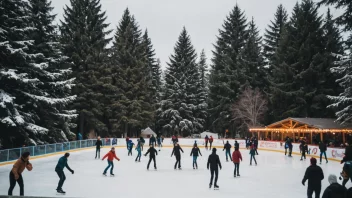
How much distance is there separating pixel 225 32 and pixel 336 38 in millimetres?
20865

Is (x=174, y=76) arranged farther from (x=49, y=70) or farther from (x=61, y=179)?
(x=61, y=179)

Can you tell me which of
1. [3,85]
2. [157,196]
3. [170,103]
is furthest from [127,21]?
[157,196]

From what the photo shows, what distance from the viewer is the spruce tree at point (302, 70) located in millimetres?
46938

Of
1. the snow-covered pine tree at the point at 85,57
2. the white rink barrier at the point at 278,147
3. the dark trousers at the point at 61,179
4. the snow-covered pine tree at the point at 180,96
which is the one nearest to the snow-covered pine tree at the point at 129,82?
the snow-covered pine tree at the point at 180,96

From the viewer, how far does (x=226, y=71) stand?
186 ft

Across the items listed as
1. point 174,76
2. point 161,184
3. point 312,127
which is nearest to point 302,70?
point 312,127

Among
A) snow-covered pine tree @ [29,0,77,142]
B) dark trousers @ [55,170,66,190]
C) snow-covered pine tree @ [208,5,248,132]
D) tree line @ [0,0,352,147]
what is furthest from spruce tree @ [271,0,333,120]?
dark trousers @ [55,170,66,190]

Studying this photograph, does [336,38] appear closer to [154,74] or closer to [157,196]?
[154,74]

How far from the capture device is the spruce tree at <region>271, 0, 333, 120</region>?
1848 inches

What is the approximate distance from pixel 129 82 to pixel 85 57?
41.7 ft

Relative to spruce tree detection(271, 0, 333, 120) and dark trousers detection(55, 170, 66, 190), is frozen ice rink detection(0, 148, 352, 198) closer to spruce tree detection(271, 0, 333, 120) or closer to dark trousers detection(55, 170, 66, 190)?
dark trousers detection(55, 170, 66, 190)

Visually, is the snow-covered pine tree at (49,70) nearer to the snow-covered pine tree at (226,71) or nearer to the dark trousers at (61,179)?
the dark trousers at (61,179)

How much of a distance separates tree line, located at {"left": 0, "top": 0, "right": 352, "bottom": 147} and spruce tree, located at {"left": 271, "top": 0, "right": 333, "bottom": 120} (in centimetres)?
16

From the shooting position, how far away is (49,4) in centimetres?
2870
